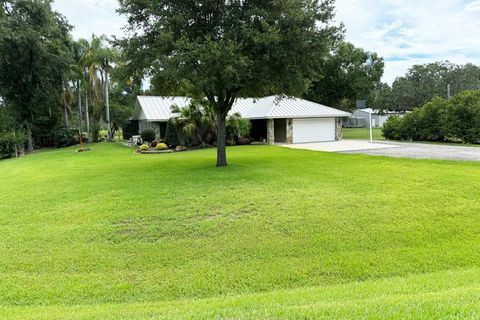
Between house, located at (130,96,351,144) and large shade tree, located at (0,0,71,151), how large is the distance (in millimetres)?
7736

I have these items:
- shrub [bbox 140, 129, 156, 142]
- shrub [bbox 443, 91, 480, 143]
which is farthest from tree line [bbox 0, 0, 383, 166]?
shrub [bbox 443, 91, 480, 143]

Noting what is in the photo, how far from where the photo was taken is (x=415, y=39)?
28.2 meters

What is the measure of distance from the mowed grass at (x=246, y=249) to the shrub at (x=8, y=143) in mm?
18270

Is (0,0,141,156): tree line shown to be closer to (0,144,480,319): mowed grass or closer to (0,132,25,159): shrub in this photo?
(0,132,25,159): shrub

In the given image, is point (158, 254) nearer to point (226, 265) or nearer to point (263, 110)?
point (226, 265)

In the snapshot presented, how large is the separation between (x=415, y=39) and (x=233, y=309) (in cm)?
3028

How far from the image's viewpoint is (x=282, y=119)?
28.4m

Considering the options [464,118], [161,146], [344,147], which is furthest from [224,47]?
[464,118]

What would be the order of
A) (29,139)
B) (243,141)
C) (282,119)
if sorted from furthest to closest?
(29,139), (282,119), (243,141)

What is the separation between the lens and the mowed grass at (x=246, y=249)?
405 cm

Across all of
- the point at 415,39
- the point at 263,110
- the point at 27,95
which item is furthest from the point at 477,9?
the point at 27,95

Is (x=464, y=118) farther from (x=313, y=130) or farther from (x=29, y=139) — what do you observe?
(x=29, y=139)

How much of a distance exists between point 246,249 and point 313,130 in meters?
23.6

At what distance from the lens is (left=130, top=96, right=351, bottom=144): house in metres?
27.5
